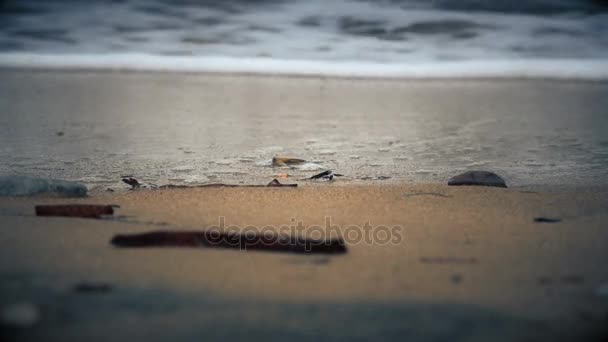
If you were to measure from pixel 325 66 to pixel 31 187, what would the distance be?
393 cm

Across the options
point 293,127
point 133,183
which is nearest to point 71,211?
point 133,183

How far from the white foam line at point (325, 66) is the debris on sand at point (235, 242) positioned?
4.30m

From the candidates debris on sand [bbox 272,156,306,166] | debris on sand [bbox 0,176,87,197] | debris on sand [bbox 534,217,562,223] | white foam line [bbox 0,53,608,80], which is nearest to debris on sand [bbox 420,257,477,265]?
debris on sand [bbox 534,217,562,223]

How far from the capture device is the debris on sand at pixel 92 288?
1186 millimetres

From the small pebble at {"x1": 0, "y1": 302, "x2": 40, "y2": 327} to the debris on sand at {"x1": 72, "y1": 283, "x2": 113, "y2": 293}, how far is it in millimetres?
111

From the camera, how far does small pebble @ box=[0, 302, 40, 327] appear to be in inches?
40.8

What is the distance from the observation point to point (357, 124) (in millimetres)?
4004

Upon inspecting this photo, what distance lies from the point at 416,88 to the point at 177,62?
2.02 meters

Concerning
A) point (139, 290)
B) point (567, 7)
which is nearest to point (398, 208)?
point (139, 290)

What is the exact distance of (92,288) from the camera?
120 cm

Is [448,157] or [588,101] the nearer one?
[448,157]

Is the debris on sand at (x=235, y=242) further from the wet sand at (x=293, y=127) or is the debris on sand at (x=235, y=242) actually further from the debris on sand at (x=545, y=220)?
the wet sand at (x=293, y=127)

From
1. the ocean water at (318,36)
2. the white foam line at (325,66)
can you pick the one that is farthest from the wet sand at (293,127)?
the ocean water at (318,36)

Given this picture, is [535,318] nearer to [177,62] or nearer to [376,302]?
[376,302]
